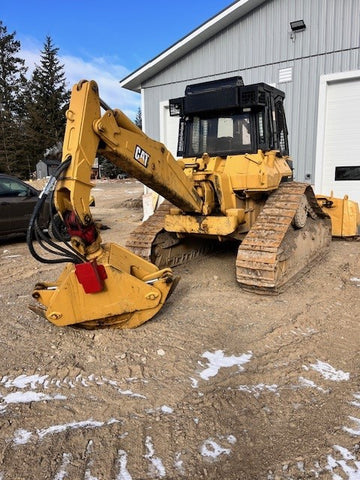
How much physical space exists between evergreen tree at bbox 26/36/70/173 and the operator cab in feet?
143

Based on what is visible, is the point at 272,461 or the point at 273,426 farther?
the point at 273,426

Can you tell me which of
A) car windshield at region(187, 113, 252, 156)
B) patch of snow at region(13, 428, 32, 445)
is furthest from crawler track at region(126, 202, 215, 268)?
patch of snow at region(13, 428, 32, 445)

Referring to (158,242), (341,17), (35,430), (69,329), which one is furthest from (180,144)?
(341,17)

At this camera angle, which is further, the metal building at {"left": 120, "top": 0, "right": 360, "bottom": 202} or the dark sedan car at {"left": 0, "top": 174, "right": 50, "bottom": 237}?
the metal building at {"left": 120, "top": 0, "right": 360, "bottom": 202}

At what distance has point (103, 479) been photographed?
2.11 meters

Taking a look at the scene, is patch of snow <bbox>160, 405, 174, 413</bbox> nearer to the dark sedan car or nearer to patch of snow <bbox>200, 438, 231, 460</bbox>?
patch of snow <bbox>200, 438, 231, 460</bbox>

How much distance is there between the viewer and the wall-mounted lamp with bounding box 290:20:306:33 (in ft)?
31.8

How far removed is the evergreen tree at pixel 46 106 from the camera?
47.2 metres

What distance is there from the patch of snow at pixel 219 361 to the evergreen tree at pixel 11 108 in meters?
42.2

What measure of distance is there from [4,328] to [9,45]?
53.6 meters

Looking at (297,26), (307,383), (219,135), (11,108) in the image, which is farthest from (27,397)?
(11,108)

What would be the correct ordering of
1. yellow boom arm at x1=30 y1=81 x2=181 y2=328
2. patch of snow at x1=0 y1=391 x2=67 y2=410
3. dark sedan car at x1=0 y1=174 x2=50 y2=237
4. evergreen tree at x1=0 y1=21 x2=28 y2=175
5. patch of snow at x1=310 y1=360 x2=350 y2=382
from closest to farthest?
patch of snow at x1=0 y1=391 x2=67 y2=410 → patch of snow at x1=310 y1=360 x2=350 y2=382 → yellow boom arm at x1=30 y1=81 x2=181 y2=328 → dark sedan car at x1=0 y1=174 x2=50 y2=237 → evergreen tree at x1=0 y1=21 x2=28 y2=175

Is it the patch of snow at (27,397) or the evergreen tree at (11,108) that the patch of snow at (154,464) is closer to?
the patch of snow at (27,397)

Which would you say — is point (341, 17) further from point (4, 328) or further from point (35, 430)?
point (35, 430)
